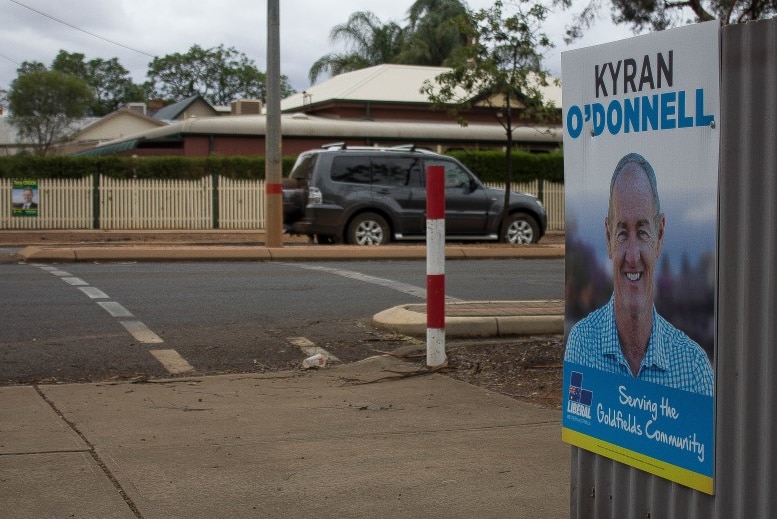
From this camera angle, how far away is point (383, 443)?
18.2 ft

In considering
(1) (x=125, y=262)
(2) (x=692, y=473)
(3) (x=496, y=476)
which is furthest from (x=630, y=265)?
(1) (x=125, y=262)

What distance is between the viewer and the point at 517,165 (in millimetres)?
30922

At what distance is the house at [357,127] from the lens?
3375cm

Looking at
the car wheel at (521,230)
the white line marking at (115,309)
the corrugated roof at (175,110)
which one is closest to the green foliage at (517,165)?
the car wheel at (521,230)

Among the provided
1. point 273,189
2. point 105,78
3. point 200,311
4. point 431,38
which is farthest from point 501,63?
point 105,78

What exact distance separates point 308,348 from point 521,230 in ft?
44.3

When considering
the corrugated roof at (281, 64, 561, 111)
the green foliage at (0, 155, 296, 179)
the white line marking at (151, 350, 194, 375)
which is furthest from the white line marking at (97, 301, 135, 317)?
the corrugated roof at (281, 64, 561, 111)

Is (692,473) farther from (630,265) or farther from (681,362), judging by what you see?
(630,265)

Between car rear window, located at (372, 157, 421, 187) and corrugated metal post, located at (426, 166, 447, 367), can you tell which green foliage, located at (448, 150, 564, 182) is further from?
corrugated metal post, located at (426, 166, 447, 367)

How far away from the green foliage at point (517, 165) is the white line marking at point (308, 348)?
2227 centimetres

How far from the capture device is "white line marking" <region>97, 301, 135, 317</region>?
9955 mm

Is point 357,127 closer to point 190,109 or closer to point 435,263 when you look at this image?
point 435,263

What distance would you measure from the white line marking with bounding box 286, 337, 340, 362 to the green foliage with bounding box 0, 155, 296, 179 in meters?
20.1

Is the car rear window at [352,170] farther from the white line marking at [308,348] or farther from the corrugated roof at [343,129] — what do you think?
the corrugated roof at [343,129]
